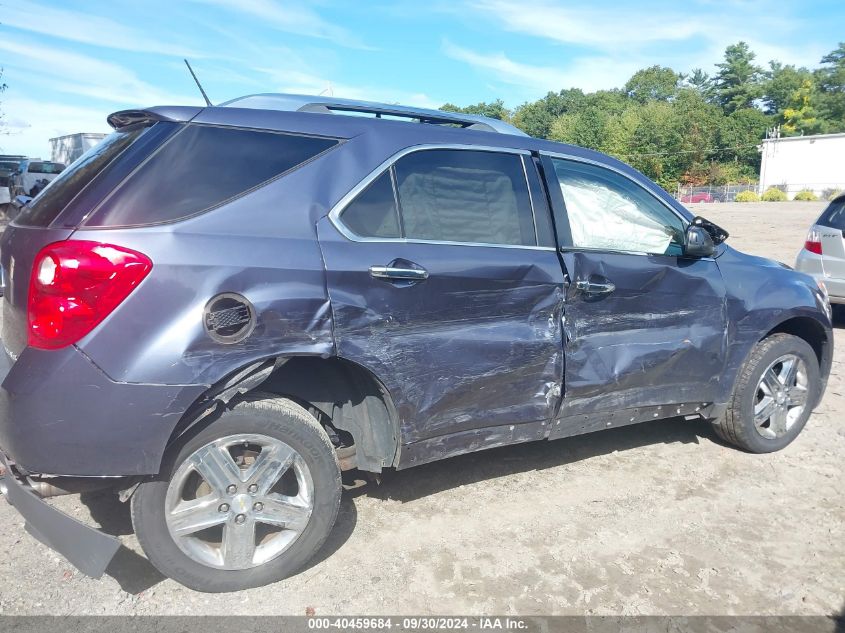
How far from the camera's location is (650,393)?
379 centimetres

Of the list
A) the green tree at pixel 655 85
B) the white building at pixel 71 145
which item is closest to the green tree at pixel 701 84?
the green tree at pixel 655 85

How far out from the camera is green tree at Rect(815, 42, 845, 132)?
8906 cm

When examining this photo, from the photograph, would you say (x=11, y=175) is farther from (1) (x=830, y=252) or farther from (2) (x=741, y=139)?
(2) (x=741, y=139)

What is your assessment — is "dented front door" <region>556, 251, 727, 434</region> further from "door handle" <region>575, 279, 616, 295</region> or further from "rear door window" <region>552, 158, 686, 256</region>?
"rear door window" <region>552, 158, 686, 256</region>

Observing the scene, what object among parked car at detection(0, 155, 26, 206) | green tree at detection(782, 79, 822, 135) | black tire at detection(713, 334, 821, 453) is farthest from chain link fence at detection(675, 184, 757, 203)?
black tire at detection(713, 334, 821, 453)

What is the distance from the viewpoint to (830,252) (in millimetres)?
7457

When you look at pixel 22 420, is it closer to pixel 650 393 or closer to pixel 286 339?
pixel 286 339

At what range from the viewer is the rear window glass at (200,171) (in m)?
2.49

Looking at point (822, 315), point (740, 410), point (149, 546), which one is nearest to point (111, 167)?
point (149, 546)

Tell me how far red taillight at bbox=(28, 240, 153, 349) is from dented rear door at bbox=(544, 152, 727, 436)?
6.75ft

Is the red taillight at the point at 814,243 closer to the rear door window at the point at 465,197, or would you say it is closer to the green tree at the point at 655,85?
the rear door window at the point at 465,197

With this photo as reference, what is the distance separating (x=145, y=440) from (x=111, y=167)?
1.08m

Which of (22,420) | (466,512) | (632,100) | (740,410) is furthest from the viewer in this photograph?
(632,100)

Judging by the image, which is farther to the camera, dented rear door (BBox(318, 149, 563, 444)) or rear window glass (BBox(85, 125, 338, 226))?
dented rear door (BBox(318, 149, 563, 444))
